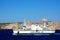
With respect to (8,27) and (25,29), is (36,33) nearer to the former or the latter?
(25,29)

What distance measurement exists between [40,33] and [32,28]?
2.92 meters

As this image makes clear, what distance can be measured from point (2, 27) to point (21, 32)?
86.6m

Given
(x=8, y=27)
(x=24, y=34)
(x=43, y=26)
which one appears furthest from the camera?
(x=8, y=27)

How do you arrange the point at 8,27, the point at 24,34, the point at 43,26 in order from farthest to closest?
the point at 8,27
the point at 43,26
the point at 24,34

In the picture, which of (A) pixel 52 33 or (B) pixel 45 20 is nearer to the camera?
(A) pixel 52 33

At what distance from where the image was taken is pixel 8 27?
156250 millimetres

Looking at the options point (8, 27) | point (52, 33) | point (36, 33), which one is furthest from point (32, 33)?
point (8, 27)

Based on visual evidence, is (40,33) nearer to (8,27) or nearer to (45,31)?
(45,31)

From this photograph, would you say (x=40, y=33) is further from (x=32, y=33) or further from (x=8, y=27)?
(x=8, y=27)

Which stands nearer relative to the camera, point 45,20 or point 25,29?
point 25,29

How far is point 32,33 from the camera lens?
73.0 metres

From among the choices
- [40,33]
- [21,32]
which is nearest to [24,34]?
[21,32]

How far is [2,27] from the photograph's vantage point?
513 ft

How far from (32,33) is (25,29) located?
8.23ft
